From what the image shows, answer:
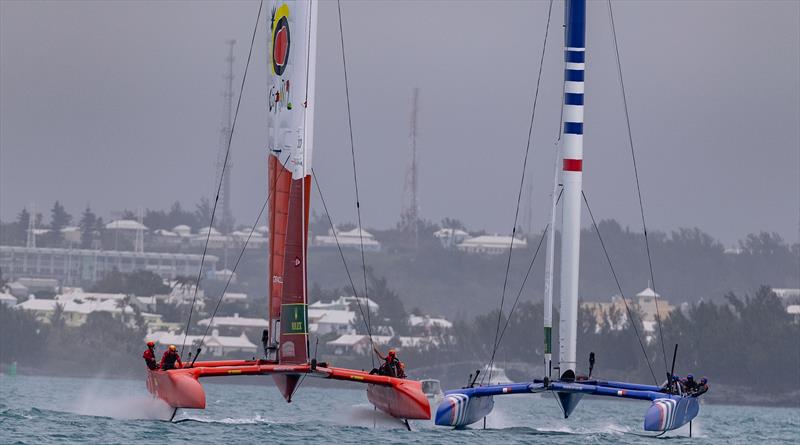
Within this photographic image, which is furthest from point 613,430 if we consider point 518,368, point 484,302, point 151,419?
point 484,302

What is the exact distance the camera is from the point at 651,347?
128 meters

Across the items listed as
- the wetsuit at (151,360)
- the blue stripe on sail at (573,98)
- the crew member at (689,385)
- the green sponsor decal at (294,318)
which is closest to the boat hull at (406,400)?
the green sponsor decal at (294,318)

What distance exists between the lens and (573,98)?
34031 mm

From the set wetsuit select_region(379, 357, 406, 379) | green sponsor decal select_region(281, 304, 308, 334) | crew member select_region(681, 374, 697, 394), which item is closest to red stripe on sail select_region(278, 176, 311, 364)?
green sponsor decal select_region(281, 304, 308, 334)

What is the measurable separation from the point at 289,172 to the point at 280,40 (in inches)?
105

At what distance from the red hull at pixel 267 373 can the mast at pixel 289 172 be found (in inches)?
22.9

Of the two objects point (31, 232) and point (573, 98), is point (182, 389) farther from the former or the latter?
point (31, 232)

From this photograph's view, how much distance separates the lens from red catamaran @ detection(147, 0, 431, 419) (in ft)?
102

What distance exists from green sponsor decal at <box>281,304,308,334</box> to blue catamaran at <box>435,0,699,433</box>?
3.15 metres

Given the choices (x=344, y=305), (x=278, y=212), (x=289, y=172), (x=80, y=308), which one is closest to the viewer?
(x=289, y=172)

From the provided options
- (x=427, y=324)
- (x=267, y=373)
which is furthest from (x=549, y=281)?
(x=427, y=324)

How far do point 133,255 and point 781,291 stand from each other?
73602 mm

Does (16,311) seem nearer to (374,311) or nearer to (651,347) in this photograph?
(374,311)

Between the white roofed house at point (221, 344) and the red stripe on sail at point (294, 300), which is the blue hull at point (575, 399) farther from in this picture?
the white roofed house at point (221, 344)
